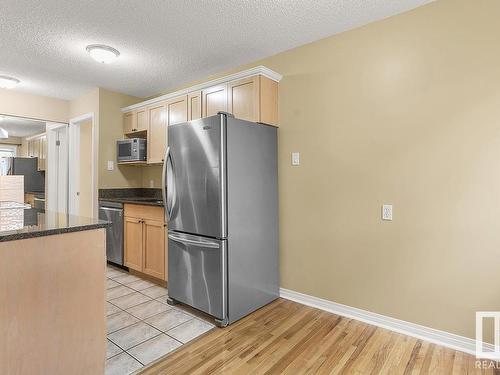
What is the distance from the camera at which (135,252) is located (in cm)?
356

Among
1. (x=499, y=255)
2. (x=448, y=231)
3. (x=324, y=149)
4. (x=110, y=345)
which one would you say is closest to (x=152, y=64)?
(x=324, y=149)

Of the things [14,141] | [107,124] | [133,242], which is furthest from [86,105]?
[14,141]

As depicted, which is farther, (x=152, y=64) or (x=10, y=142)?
(x=10, y=142)

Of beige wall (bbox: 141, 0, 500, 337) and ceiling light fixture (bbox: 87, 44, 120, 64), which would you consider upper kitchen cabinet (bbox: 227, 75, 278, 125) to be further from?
ceiling light fixture (bbox: 87, 44, 120, 64)

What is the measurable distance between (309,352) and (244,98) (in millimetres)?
2291

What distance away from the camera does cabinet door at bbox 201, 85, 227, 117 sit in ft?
10.1

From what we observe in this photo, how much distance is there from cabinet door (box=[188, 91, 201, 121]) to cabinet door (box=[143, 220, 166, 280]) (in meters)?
1.31

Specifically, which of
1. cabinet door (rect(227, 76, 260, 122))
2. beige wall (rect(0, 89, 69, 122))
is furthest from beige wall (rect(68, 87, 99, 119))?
cabinet door (rect(227, 76, 260, 122))

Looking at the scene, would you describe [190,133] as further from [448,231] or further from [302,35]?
[448,231]

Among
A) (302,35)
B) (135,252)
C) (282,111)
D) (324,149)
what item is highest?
(302,35)

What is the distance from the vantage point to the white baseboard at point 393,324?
2.01 m

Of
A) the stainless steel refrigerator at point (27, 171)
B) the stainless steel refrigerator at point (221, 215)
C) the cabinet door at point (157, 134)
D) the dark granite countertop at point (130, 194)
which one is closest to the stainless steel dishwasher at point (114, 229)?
the dark granite countertop at point (130, 194)

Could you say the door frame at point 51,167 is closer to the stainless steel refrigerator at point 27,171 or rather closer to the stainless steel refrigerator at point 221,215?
the stainless steel refrigerator at point 27,171

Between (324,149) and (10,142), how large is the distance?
20.7 ft
